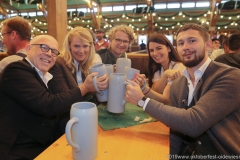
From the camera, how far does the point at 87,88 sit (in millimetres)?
1061

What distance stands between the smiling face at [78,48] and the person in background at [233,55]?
224cm

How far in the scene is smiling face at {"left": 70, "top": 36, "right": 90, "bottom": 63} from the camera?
1.50 meters

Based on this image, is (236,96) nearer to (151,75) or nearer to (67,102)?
(67,102)

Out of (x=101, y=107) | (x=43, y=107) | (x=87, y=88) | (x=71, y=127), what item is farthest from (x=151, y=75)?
(x=71, y=127)

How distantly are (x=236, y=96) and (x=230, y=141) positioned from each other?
0.23 metres

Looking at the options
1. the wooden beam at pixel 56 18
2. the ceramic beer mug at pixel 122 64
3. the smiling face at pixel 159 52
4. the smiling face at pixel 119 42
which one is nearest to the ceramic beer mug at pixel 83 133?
the ceramic beer mug at pixel 122 64

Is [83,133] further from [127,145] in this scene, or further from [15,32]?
[15,32]

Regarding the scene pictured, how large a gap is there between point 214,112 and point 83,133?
23.3 inches

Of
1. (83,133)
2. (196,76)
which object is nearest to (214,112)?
(196,76)

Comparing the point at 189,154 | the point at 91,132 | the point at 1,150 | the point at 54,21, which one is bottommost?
the point at 189,154

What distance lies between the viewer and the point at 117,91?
0.96m

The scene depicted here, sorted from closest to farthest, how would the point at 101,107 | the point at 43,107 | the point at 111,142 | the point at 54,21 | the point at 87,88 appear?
1. the point at 111,142
2. the point at 43,107
3. the point at 87,88
4. the point at 101,107
5. the point at 54,21

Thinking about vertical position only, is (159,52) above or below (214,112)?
above

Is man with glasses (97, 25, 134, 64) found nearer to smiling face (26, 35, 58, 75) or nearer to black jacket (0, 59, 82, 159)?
smiling face (26, 35, 58, 75)
